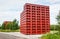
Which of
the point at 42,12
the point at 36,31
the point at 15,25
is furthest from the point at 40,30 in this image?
the point at 15,25

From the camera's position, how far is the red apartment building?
37.3 metres

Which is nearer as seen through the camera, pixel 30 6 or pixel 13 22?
pixel 30 6

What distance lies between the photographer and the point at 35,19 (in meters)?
38.2

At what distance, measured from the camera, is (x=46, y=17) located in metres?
38.7

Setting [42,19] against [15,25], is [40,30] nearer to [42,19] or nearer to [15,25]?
[42,19]

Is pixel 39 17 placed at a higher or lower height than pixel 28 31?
higher

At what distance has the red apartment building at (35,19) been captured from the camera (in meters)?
37.3

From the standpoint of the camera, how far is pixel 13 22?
263 ft

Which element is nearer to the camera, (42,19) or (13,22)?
(42,19)

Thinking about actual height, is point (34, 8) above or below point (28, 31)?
above

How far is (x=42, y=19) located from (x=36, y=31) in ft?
8.37

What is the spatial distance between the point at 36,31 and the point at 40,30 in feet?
2.60

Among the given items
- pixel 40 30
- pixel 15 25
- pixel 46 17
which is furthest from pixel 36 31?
pixel 15 25

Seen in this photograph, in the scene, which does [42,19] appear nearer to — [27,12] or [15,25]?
[27,12]
